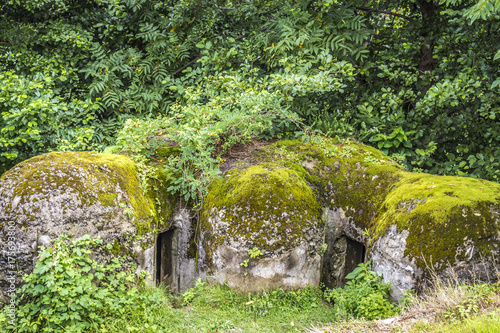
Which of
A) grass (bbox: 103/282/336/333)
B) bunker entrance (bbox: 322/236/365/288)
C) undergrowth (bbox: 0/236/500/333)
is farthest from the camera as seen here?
bunker entrance (bbox: 322/236/365/288)

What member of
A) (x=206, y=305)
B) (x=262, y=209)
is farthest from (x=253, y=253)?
(x=206, y=305)

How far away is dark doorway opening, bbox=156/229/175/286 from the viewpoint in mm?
5656

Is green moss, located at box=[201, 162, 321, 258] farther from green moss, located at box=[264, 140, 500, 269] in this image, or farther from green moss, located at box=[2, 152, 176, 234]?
green moss, located at box=[2, 152, 176, 234]

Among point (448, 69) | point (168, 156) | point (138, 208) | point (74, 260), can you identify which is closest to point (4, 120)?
point (168, 156)

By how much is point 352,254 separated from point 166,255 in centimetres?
275

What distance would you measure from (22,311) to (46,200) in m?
1.12

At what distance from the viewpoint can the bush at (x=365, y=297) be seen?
418cm

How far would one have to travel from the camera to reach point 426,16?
7.48 meters

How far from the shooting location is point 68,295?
373cm

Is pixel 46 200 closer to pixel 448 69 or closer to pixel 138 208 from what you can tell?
pixel 138 208

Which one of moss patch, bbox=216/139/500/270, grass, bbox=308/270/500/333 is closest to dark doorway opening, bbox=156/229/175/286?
moss patch, bbox=216/139/500/270

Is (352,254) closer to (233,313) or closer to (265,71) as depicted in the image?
(233,313)

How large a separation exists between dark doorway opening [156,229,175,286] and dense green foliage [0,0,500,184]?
64.7 inches

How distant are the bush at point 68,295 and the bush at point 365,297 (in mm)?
2416
